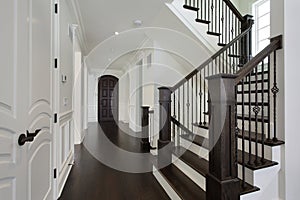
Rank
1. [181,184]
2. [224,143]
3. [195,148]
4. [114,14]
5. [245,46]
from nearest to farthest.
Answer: [224,143] < [181,184] < [195,148] < [245,46] < [114,14]

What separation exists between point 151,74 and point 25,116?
12.2 feet

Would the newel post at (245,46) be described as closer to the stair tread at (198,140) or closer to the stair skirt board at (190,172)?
the stair tread at (198,140)

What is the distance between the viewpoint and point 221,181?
152 cm

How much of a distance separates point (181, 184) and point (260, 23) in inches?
163

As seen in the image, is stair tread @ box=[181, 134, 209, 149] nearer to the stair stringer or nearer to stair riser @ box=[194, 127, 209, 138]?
stair riser @ box=[194, 127, 209, 138]

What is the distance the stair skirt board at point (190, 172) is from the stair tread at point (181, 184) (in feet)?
0.11

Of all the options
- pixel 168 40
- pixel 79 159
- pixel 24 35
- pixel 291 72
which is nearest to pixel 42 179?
pixel 24 35

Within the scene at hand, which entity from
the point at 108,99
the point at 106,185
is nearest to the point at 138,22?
the point at 106,185

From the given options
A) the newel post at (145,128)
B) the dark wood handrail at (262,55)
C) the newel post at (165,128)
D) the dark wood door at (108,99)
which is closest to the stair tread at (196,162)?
the newel post at (165,128)

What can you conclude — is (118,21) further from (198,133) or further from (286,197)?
(286,197)

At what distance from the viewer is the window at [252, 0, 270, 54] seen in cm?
428

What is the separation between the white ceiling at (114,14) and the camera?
317cm

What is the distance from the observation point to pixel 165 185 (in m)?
2.40

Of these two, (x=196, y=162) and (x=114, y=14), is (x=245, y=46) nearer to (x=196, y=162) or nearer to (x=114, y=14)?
(x=196, y=162)
